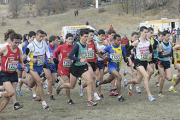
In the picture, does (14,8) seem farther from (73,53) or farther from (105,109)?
(105,109)

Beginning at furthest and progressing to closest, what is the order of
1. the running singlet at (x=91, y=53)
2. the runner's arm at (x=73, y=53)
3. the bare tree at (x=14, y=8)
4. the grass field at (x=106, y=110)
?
1. the bare tree at (x=14, y=8)
2. the running singlet at (x=91, y=53)
3. the runner's arm at (x=73, y=53)
4. the grass field at (x=106, y=110)

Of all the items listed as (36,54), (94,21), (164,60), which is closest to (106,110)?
(36,54)

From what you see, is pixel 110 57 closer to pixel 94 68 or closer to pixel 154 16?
pixel 94 68

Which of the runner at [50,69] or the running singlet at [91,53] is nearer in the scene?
the running singlet at [91,53]

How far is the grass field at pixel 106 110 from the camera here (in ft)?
22.4

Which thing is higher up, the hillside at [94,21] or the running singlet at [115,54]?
the hillside at [94,21]

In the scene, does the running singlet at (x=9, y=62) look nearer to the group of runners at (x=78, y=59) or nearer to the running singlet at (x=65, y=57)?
the group of runners at (x=78, y=59)

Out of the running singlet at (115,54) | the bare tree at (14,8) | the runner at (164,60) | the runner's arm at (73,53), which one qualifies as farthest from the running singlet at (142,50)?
the bare tree at (14,8)

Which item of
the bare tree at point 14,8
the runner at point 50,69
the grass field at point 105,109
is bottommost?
the grass field at point 105,109

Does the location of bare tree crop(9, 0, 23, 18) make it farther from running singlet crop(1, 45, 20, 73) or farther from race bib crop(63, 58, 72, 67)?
running singlet crop(1, 45, 20, 73)

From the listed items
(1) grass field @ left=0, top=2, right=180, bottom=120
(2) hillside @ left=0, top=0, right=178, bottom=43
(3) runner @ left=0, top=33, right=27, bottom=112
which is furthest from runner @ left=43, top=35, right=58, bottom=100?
(2) hillside @ left=0, top=0, right=178, bottom=43

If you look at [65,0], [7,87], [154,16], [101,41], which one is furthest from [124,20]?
[7,87]

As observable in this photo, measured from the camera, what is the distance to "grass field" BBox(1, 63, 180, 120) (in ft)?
22.4

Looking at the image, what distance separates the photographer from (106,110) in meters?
7.50
